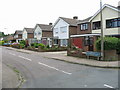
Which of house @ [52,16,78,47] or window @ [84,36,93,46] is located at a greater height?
house @ [52,16,78,47]

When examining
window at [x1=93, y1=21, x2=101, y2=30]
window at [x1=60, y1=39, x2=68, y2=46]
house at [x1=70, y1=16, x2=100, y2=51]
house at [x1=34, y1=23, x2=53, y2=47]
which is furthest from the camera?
house at [x1=34, y1=23, x2=53, y2=47]

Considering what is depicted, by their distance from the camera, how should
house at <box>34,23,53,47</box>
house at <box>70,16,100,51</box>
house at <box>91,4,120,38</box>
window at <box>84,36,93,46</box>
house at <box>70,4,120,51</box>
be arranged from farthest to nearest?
1. house at <box>34,23,53,47</box>
2. window at <box>84,36,93,46</box>
3. house at <box>70,16,100,51</box>
4. house at <box>70,4,120,51</box>
5. house at <box>91,4,120,38</box>

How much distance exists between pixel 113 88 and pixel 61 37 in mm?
29776

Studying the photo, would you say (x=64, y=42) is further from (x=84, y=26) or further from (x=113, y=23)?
(x=113, y=23)

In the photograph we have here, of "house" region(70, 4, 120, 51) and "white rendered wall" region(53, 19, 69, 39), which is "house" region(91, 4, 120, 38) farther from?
"white rendered wall" region(53, 19, 69, 39)

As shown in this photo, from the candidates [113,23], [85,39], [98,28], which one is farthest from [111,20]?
[85,39]

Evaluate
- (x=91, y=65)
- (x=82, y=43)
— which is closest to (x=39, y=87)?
(x=91, y=65)

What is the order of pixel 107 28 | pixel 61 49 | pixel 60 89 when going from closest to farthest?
pixel 60 89 < pixel 107 28 < pixel 61 49

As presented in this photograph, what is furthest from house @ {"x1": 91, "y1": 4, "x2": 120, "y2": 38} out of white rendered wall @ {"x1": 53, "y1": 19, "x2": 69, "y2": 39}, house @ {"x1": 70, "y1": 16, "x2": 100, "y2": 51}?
white rendered wall @ {"x1": 53, "y1": 19, "x2": 69, "y2": 39}

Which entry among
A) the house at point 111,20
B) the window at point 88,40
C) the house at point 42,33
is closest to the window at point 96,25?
the house at point 111,20

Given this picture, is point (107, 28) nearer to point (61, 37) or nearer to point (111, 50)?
point (111, 50)

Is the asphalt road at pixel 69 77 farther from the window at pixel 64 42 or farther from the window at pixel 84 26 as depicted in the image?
the window at pixel 64 42

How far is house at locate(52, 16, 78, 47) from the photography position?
34.1 meters

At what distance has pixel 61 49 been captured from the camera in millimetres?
28953
